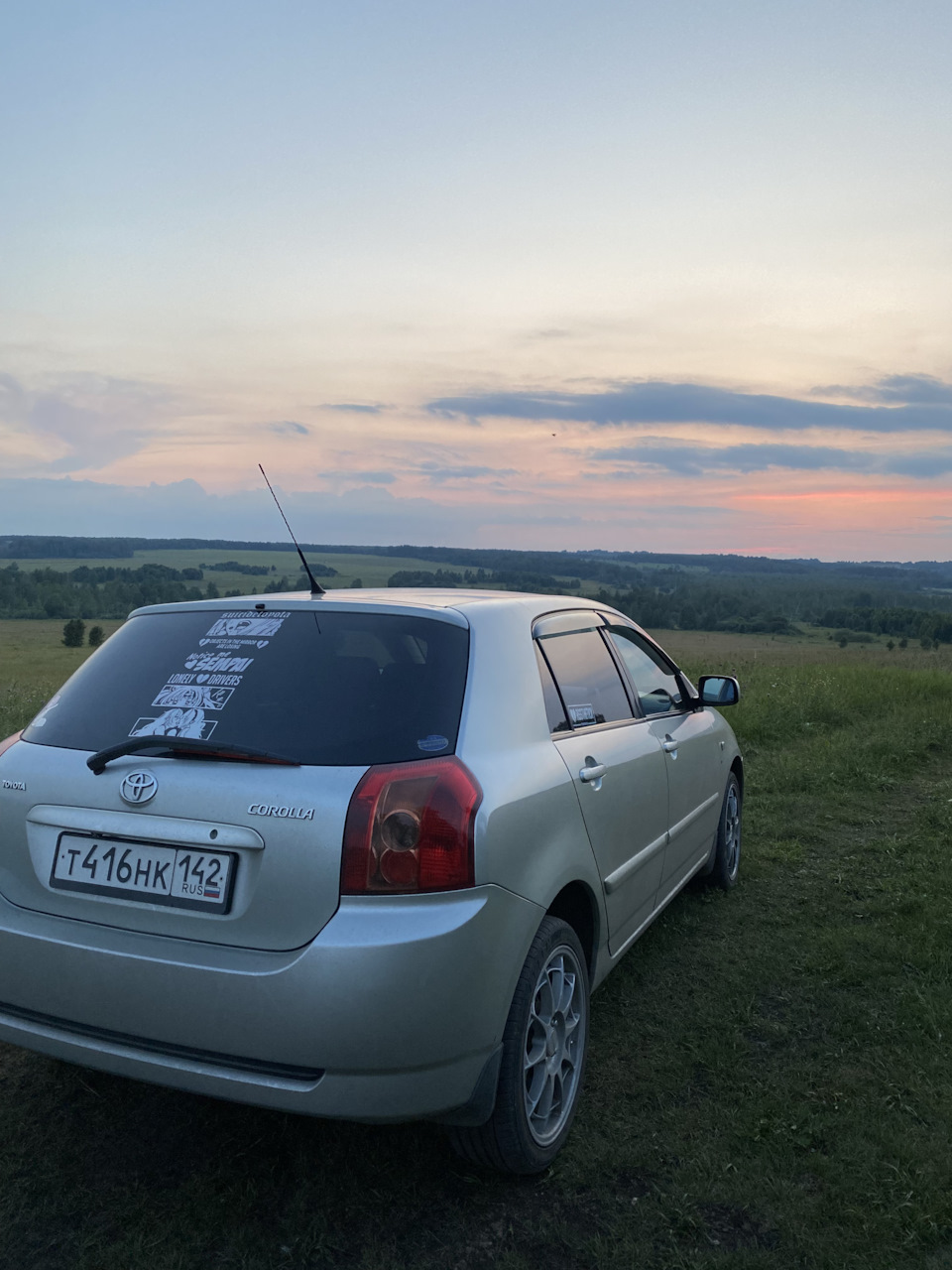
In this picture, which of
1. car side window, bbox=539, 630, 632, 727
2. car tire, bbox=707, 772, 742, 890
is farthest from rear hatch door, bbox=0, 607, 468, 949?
car tire, bbox=707, 772, 742, 890

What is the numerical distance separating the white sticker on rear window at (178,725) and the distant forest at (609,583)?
3.15 metres

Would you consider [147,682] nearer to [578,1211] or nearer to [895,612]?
[578,1211]

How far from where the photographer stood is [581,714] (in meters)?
3.44

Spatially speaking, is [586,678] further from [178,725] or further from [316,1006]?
[316,1006]

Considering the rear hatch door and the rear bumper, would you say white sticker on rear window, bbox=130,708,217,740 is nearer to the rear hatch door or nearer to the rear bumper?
the rear hatch door

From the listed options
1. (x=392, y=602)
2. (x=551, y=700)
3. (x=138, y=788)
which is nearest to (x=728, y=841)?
(x=551, y=700)

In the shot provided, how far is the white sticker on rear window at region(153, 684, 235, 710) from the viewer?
8.91ft

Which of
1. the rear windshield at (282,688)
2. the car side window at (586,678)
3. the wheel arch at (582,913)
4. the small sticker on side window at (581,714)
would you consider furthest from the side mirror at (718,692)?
the rear windshield at (282,688)

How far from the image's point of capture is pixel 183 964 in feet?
7.73

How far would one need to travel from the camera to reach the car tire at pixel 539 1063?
2.57m

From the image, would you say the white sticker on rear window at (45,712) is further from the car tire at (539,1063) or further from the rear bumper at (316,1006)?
the car tire at (539,1063)

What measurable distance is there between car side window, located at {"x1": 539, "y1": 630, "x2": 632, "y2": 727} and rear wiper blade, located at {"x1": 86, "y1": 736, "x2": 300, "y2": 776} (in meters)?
1.18

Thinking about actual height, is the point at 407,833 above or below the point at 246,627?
below

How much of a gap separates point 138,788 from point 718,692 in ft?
10.5
